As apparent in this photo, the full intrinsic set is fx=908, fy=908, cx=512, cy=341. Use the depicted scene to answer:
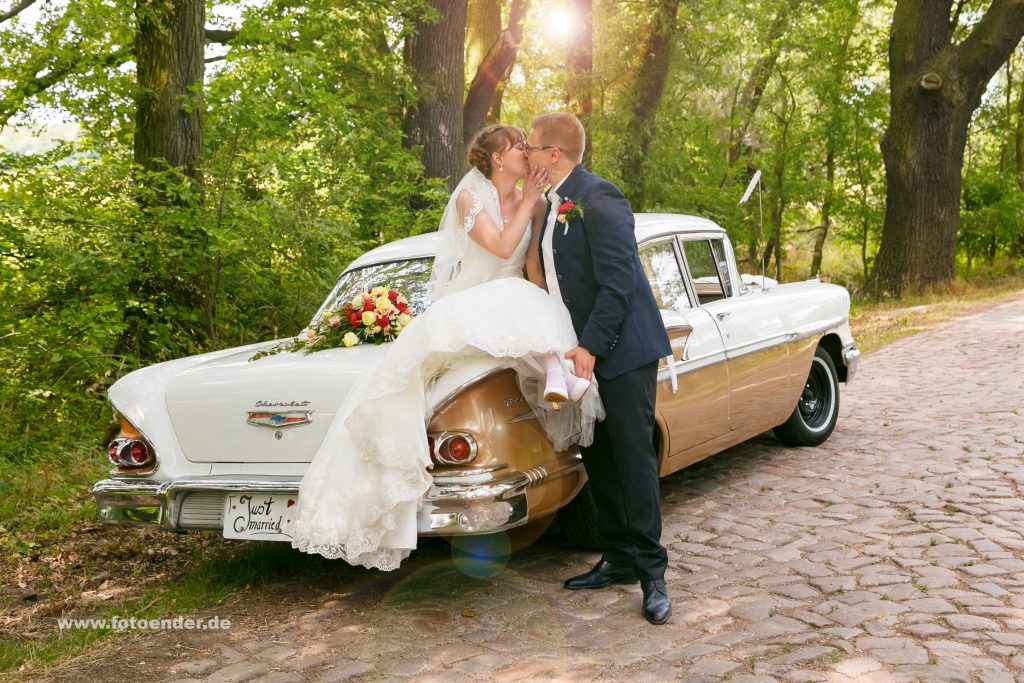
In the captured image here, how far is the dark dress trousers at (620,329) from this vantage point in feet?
12.8

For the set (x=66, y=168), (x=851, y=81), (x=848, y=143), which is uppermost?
(x=851, y=81)

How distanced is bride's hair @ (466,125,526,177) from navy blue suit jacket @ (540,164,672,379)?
55 centimetres

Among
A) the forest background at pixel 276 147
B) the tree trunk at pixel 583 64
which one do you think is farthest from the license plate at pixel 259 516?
the tree trunk at pixel 583 64

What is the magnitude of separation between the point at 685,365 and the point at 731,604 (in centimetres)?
148

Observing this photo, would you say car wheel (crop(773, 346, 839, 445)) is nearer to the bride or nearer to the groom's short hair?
the bride

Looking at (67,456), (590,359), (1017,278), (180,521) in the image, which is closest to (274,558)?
(180,521)

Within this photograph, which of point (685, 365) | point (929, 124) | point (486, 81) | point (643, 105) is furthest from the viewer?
point (643, 105)

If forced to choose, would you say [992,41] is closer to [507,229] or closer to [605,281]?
[507,229]

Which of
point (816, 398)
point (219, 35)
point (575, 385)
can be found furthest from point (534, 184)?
point (219, 35)

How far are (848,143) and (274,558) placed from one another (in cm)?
2342

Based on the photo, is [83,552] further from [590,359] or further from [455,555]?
[590,359]

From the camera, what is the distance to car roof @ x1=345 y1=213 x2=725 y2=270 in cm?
528

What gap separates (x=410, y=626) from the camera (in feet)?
12.8

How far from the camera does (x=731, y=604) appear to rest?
13.0ft
